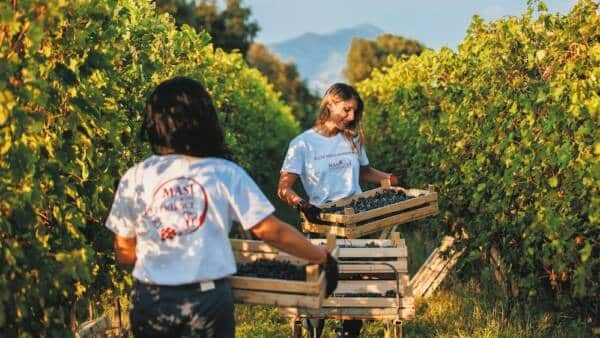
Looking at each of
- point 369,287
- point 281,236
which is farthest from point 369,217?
point 281,236

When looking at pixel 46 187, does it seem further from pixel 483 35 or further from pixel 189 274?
pixel 483 35

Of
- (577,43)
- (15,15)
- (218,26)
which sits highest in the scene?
(218,26)

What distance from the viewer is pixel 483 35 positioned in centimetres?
705

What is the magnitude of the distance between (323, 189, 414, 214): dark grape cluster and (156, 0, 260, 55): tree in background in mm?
38293

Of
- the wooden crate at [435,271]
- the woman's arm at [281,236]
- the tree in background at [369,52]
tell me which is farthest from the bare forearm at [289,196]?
the tree in background at [369,52]

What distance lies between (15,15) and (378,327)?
14.9 ft

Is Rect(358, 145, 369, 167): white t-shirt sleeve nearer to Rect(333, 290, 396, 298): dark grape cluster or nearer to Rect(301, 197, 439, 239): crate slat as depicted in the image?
Rect(301, 197, 439, 239): crate slat

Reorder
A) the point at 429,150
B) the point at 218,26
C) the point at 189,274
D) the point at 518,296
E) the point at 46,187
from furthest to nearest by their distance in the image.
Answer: the point at 218,26 < the point at 429,150 < the point at 518,296 < the point at 46,187 < the point at 189,274

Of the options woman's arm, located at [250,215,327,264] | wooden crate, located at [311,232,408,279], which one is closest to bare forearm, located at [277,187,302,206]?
wooden crate, located at [311,232,408,279]

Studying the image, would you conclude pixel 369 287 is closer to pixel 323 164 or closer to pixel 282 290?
pixel 323 164

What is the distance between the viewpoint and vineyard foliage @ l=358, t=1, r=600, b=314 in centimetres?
471

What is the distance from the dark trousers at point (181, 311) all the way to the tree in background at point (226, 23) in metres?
41.3

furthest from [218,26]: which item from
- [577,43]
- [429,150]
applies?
[577,43]

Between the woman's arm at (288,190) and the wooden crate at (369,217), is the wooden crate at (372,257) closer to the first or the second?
the wooden crate at (369,217)
